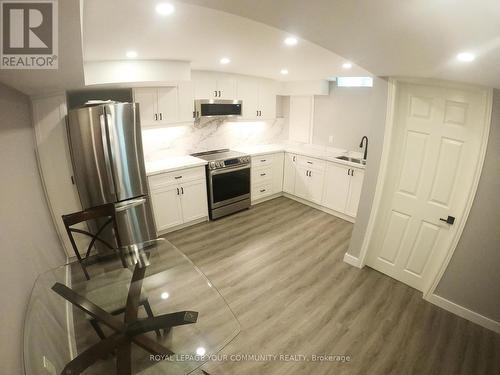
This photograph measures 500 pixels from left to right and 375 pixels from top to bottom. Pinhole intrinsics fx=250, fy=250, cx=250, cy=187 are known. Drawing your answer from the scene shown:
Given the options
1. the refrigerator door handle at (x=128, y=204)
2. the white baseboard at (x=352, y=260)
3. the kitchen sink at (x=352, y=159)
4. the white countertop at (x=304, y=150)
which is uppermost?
the white countertop at (x=304, y=150)

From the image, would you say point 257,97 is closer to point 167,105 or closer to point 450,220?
point 167,105

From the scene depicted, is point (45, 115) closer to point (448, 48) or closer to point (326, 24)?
point (326, 24)

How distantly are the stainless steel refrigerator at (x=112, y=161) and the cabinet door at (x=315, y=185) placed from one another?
2.85 metres

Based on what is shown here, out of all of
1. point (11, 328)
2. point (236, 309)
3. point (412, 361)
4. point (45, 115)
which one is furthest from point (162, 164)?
point (412, 361)

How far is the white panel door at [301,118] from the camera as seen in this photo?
5.04 meters

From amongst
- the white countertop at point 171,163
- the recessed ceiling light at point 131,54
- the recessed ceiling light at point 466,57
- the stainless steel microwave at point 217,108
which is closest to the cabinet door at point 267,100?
the stainless steel microwave at point 217,108

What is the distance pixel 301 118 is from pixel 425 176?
119 inches

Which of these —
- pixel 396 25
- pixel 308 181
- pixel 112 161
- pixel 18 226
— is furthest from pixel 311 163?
pixel 18 226

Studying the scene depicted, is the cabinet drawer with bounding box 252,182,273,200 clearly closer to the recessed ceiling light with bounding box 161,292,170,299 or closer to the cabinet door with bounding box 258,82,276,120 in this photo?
the cabinet door with bounding box 258,82,276,120

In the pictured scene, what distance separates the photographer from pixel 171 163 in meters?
3.85

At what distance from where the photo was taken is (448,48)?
1.27 m

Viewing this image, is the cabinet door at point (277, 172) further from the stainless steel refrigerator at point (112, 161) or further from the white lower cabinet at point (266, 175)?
the stainless steel refrigerator at point (112, 161)

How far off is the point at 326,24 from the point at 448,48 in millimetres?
664

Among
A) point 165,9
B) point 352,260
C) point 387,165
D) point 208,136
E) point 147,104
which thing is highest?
point 165,9
